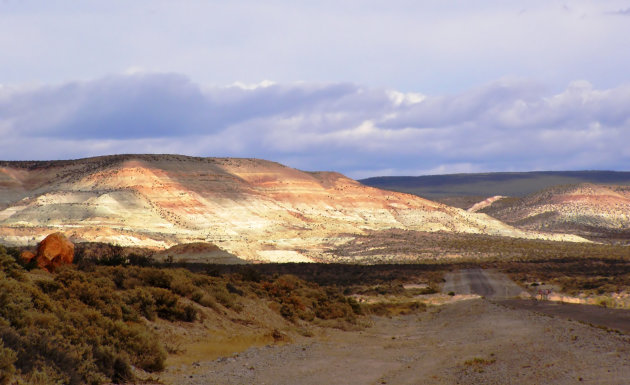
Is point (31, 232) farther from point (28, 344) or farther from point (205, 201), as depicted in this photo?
point (28, 344)

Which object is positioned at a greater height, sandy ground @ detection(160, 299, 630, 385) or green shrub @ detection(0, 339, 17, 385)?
green shrub @ detection(0, 339, 17, 385)

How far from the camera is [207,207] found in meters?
118

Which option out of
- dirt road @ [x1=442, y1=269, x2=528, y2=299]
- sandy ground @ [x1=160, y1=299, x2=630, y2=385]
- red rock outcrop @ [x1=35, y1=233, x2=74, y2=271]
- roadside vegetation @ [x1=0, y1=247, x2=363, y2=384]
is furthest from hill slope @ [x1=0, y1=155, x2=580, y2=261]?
sandy ground @ [x1=160, y1=299, x2=630, y2=385]

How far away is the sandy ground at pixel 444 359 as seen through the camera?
1430 cm

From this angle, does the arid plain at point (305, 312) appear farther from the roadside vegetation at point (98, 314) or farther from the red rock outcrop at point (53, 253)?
the red rock outcrop at point (53, 253)

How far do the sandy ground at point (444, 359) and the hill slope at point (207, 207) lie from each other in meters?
63.3

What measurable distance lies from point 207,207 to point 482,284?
7100 centimetres

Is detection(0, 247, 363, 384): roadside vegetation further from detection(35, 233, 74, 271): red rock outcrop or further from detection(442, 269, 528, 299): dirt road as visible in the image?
detection(442, 269, 528, 299): dirt road

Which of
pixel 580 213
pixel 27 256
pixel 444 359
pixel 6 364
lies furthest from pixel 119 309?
pixel 580 213

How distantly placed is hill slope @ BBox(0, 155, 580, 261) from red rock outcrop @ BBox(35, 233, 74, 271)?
59.4 metres

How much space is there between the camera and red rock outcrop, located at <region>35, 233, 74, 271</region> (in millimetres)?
23938

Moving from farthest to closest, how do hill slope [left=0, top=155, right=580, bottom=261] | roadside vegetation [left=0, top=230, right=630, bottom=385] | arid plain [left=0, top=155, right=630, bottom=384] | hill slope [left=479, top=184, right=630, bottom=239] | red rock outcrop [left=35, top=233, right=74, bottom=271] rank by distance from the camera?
hill slope [left=479, top=184, right=630, bottom=239] → hill slope [left=0, top=155, right=580, bottom=261] → red rock outcrop [left=35, top=233, right=74, bottom=271] → arid plain [left=0, top=155, right=630, bottom=384] → roadside vegetation [left=0, top=230, right=630, bottom=385]

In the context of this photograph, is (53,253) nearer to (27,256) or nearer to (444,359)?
(27,256)

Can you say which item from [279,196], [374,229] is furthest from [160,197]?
[374,229]
